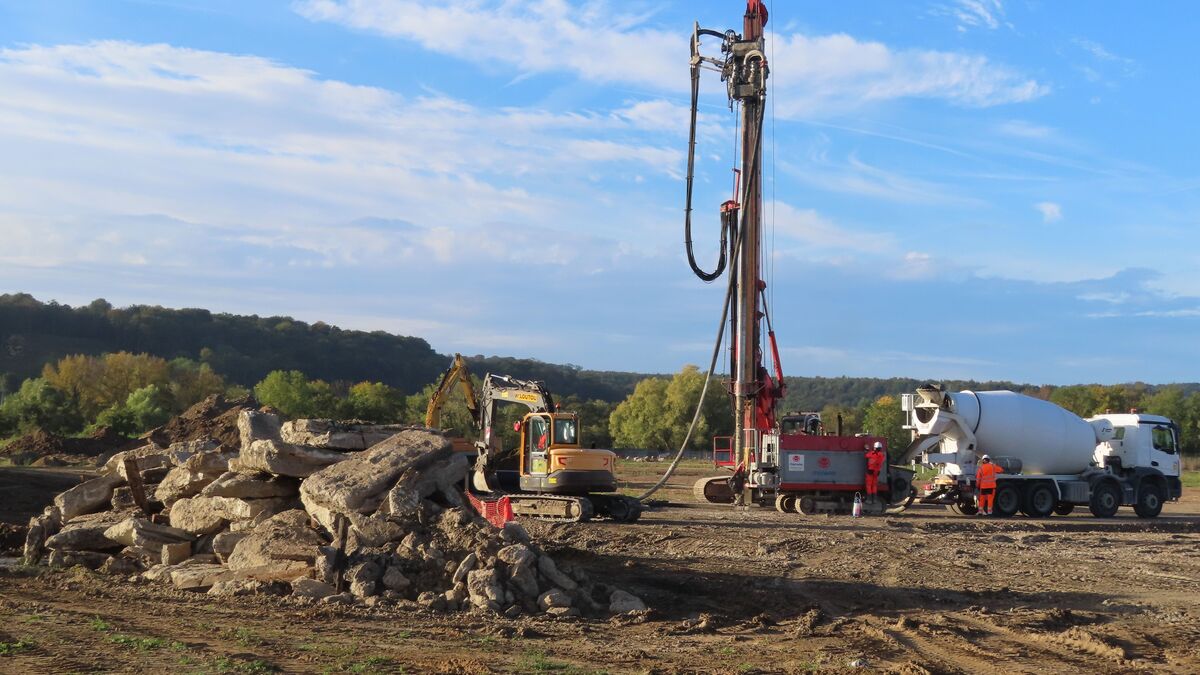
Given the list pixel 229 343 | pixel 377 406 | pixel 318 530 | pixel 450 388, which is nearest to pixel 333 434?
pixel 318 530

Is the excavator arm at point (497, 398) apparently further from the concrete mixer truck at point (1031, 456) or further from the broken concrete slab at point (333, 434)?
the concrete mixer truck at point (1031, 456)

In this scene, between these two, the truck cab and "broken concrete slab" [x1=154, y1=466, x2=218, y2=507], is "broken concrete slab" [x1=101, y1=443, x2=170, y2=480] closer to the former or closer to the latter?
"broken concrete slab" [x1=154, y1=466, x2=218, y2=507]

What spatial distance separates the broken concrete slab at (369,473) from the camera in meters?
15.5

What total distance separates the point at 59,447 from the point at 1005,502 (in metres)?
39.2

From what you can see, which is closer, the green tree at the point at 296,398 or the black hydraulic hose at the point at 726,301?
the black hydraulic hose at the point at 726,301

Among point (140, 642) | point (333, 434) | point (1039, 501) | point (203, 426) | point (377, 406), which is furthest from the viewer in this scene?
point (377, 406)

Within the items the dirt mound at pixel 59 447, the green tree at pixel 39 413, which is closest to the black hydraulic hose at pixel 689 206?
the dirt mound at pixel 59 447

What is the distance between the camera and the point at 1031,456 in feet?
102

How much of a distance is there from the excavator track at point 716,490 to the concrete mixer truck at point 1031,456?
5.24 m

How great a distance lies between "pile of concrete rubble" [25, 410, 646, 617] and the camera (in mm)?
13734

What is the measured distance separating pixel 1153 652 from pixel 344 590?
913 centimetres

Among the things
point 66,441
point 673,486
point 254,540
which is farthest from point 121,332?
point 254,540

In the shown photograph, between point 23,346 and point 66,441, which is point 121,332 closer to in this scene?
point 23,346

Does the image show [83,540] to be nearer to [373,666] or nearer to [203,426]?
[373,666]
